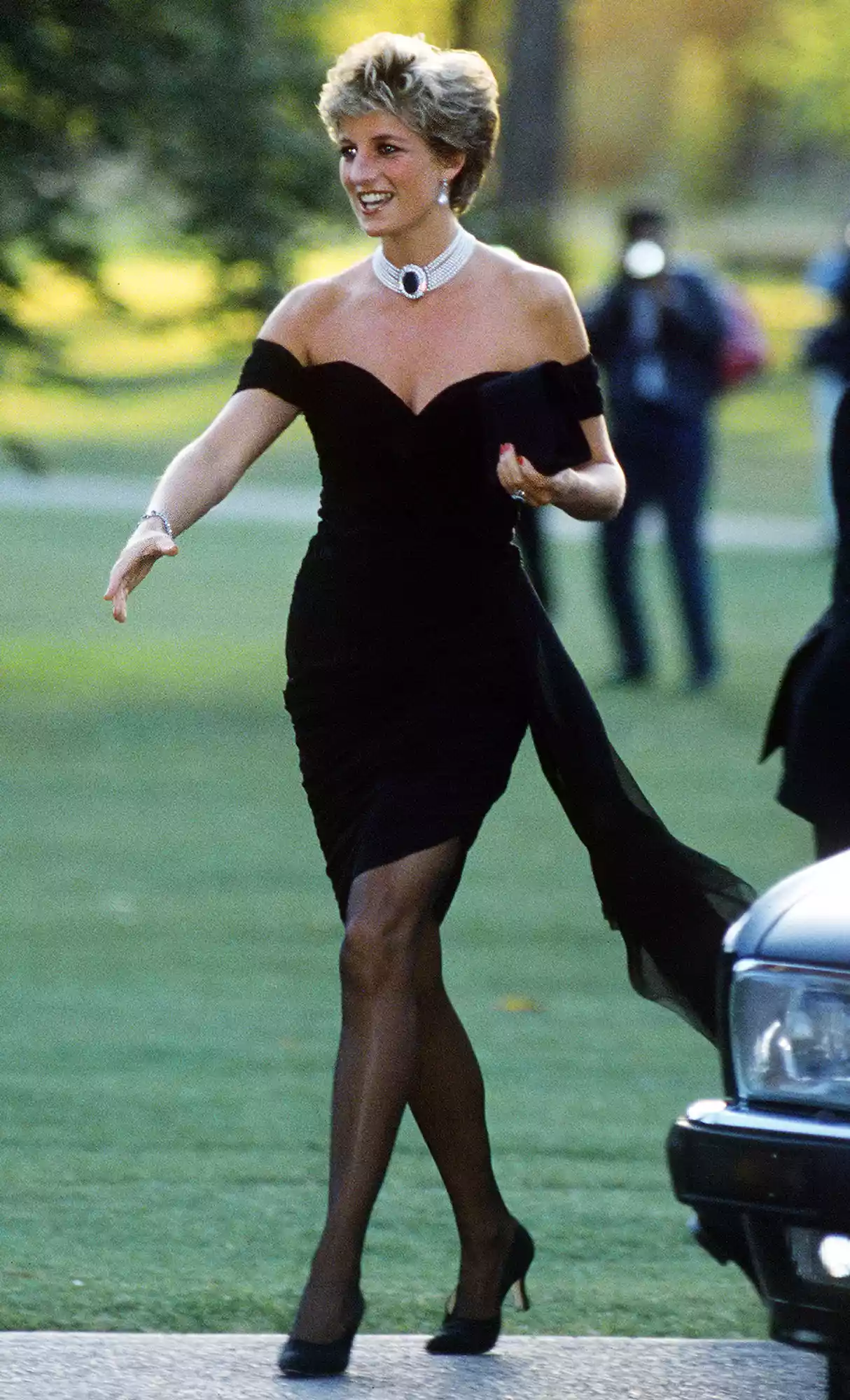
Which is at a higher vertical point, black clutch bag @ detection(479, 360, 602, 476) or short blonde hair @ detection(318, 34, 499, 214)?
short blonde hair @ detection(318, 34, 499, 214)

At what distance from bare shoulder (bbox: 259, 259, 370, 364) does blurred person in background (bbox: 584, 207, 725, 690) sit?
8999 millimetres

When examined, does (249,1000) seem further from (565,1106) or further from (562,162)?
(562,162)

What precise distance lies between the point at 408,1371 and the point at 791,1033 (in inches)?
42.9

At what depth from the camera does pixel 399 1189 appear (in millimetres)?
5922

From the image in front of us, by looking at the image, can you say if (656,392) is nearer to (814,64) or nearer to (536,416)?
(536,416)

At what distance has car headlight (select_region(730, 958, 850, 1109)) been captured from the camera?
→ 3.63 m

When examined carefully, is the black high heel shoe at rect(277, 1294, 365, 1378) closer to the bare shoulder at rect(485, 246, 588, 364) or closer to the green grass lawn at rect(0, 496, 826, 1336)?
the green grass lawn at rect(0, 496, 826, 1336)

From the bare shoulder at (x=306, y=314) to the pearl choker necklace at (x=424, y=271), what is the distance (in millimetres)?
49

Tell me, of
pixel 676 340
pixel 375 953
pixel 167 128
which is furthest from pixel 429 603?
pixel 167 128

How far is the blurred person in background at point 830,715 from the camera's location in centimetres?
502

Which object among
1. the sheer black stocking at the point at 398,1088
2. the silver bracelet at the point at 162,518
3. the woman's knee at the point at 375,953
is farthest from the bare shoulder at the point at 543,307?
the woman's knee at the point at 375,953

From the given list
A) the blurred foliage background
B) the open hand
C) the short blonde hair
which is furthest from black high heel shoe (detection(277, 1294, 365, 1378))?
the blurred foliage background

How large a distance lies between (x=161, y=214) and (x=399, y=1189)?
9.82 meters

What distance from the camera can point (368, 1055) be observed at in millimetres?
4473
